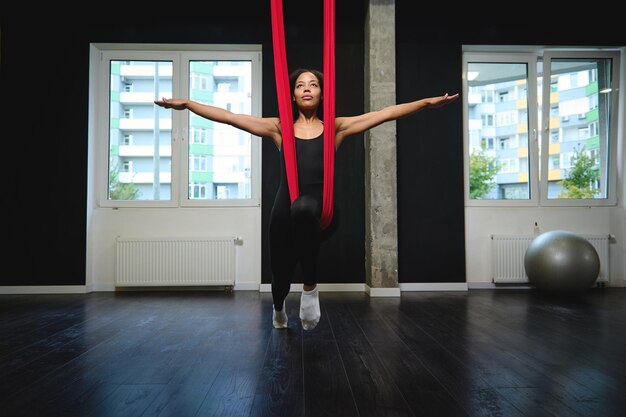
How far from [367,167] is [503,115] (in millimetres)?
1755

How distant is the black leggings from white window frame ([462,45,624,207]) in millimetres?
3147

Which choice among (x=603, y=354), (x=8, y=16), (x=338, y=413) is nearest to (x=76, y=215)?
(x=8, y=16)

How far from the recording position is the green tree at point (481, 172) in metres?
4.88

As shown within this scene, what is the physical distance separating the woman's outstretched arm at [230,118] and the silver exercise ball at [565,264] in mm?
3006

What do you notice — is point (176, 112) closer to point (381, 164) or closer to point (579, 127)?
point (381, 164)

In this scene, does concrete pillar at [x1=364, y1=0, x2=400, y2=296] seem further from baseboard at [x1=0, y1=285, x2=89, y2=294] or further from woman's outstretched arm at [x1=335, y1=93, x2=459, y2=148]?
baseboard at [x1=0, y1=285, x2=89, y2=294]

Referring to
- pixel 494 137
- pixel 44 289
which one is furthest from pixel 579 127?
pixel 44 289

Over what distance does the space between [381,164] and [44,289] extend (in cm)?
363

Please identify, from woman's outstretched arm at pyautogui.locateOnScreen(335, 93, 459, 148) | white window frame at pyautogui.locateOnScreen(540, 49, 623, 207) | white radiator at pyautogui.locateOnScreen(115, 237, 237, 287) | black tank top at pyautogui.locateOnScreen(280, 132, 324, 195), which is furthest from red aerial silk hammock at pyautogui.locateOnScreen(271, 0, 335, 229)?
white window frame at pyautogui.locateOnScreen(540, 49, 623, 207)

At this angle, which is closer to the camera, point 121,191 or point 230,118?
point 230,118

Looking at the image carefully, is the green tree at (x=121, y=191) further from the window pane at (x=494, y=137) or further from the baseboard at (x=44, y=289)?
the window pane at (x=494, y=137)

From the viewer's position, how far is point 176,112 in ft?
15.6

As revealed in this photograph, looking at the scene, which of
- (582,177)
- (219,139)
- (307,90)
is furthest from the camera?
(582,177)

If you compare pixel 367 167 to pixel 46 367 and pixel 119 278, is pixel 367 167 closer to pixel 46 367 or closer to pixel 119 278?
pixel 119 278
